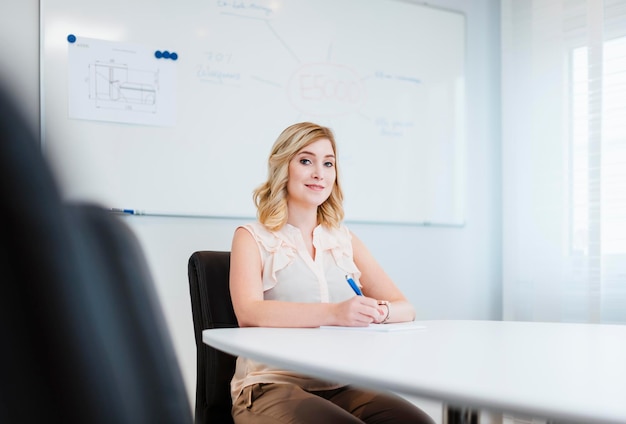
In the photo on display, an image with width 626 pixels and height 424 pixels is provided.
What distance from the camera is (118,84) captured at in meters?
2.67

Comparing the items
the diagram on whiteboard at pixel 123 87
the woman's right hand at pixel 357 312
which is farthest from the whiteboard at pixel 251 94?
the woman's right hand at pixel 357 312

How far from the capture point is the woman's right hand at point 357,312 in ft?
4.87

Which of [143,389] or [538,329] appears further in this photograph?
[538,329]

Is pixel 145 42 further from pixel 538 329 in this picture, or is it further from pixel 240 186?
pixel 538 329

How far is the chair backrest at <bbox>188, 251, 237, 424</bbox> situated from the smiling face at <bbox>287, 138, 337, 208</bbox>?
32cm

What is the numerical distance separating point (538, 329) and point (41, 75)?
1991 mm

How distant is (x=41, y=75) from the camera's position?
8.33 ft

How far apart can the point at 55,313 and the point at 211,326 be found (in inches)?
61.8

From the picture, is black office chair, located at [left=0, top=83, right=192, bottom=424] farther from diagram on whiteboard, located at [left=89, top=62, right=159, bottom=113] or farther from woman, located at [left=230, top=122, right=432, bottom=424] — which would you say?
diagram on whiteboard, located at [left=89, top=62, right=159, bottom=113]

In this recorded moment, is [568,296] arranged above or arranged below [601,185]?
below

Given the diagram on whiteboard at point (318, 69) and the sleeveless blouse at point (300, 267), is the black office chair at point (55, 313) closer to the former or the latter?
the sleeveless blouse at point (300, 267)

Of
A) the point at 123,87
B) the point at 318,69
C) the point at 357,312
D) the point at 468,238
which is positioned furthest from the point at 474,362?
the point at 468,238

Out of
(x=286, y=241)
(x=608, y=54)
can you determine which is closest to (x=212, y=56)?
(x=286, y=241)

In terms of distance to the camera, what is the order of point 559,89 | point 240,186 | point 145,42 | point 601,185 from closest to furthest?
point 145,42 < point 240,186 < point 601,185 < point 559,89
